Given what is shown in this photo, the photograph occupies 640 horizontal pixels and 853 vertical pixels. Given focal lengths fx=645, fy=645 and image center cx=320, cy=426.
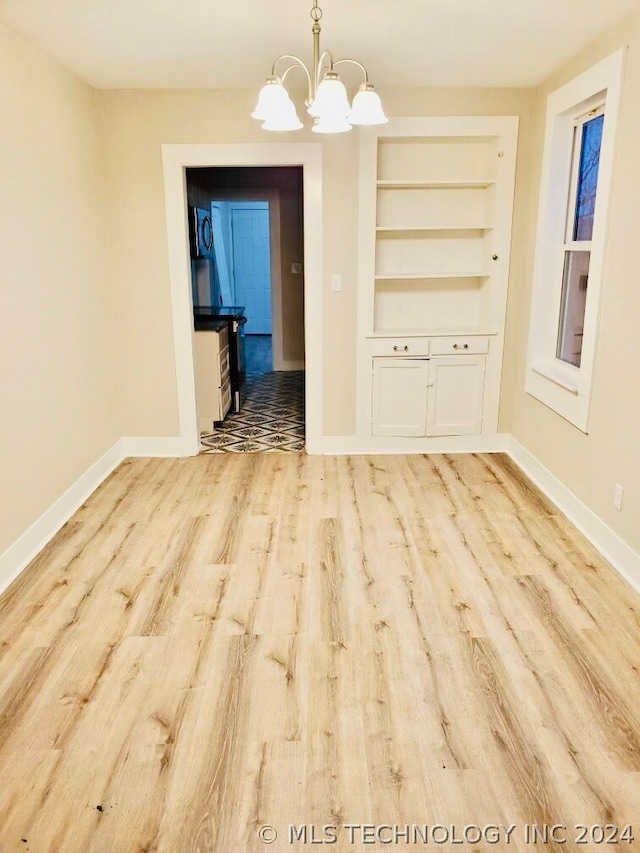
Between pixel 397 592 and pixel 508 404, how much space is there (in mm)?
2241

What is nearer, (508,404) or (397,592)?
(397,592)

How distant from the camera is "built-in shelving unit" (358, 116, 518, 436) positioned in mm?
4203

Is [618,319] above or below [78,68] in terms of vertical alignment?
below

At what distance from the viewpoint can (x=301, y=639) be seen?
2516 mm

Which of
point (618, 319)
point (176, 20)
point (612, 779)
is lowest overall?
point (612, 779)

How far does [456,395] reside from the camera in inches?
181

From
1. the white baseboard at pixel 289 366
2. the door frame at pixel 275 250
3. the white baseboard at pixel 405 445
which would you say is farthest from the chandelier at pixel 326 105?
the white baseboard at pixel 289 366

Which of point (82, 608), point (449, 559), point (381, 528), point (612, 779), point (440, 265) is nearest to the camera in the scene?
point (612, 779)

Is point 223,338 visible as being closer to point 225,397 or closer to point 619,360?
point 225,397

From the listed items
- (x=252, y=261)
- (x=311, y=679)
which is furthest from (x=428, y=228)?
(x=252, y=261)

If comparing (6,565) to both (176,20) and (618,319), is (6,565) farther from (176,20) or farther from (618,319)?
(618,319)

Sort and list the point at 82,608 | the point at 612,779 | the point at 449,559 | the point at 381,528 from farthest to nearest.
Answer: the point at 381,528 → the point at 449,559 → the point at 82,608 → the point at 612,779

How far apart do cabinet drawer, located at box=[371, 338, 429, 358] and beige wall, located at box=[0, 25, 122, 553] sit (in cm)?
184

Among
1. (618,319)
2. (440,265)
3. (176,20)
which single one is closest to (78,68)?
(176,20)
